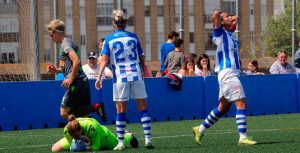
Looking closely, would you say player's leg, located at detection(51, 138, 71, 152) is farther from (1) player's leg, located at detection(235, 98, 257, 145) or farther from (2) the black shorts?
(1) player's leg, located at detection(235, 98, 257, 145)

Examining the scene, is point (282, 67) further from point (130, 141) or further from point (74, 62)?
point (74, 62)

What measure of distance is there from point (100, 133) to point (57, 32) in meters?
1.51

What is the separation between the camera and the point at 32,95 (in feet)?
64.3

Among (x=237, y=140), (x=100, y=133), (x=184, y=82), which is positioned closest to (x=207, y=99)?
(x=184, y=82)

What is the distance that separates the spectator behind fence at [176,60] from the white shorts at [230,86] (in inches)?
318

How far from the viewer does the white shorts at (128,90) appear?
42.2ft

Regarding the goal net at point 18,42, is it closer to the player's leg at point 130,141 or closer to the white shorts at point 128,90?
the player's leg at point 130,141

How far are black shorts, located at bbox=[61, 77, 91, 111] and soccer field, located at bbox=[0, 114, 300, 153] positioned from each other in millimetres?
671

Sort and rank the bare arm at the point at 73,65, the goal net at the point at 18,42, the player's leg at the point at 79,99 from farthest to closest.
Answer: the goal net at the point at 18,42 < the player's leg at the point at 79,99 < the bare arm at the point at 73,65

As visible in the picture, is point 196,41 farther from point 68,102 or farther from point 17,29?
point 68,102

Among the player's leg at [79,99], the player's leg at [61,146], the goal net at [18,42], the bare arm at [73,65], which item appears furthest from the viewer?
the goal net at [18,42]

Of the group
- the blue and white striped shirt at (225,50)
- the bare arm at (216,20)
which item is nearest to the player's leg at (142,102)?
the blue and white striped shirt at (225,50)

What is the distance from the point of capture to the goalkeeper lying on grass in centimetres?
1227

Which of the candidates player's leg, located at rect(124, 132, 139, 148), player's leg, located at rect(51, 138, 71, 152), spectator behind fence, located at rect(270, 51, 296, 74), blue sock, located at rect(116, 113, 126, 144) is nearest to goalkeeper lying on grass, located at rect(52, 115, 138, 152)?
player's leg, located at rect(51, 138, 71, 152)
